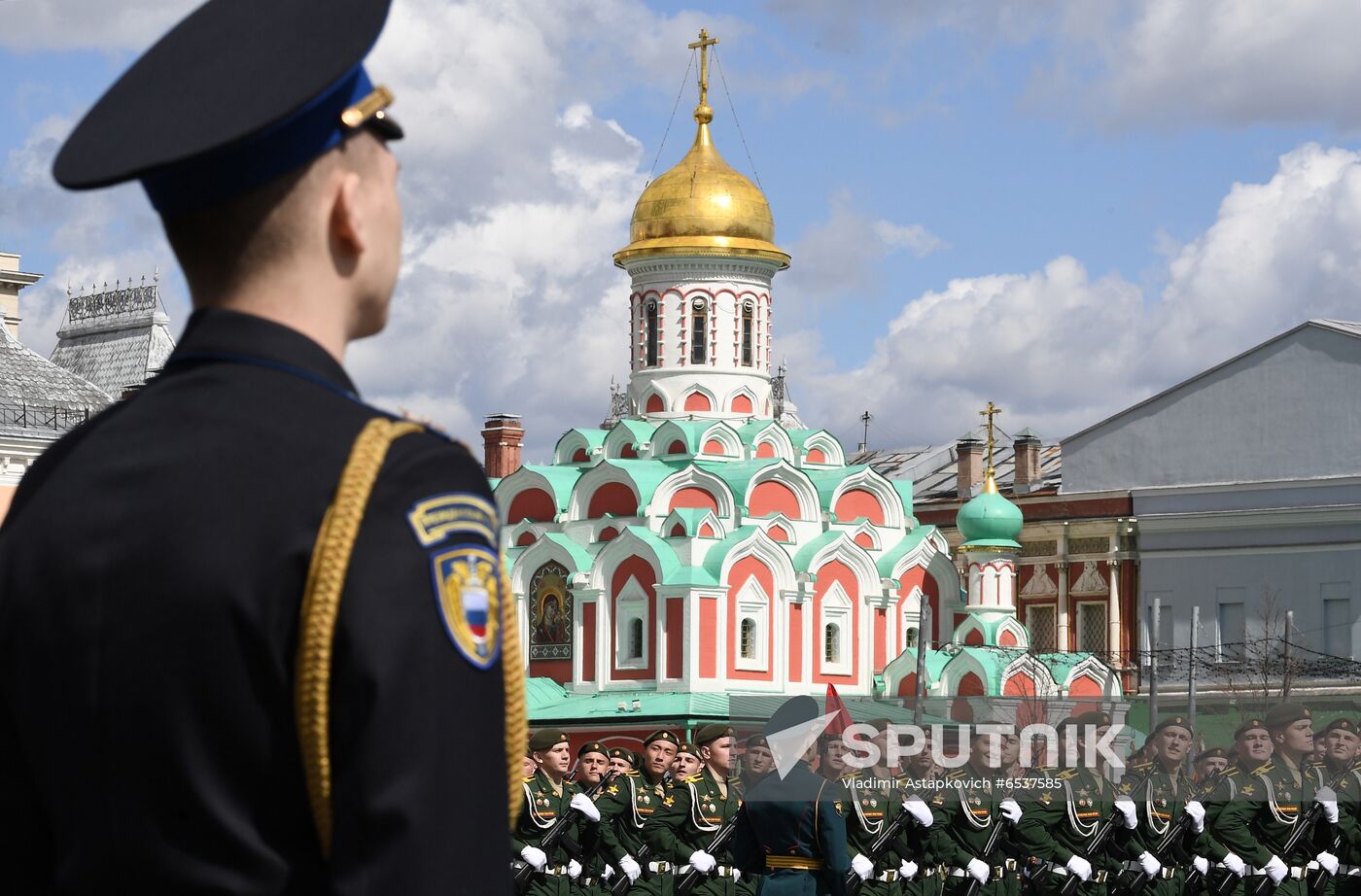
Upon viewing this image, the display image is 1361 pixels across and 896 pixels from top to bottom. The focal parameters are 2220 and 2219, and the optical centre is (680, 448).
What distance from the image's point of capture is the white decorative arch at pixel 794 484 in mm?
35062

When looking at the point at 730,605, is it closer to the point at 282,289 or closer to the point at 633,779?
the point at 633,779

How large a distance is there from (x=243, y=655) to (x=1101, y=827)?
11.4m

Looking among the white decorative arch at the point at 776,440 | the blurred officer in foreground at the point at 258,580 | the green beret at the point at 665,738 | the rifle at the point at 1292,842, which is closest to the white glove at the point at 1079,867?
the rifle at the point at 1292,842

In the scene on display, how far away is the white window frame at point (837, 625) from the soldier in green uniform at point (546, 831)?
2254 cm

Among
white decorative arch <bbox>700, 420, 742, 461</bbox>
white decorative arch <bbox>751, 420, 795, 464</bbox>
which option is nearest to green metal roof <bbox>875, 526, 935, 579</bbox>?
white decorative arch <bbox>751, 420, 795, 464</bbox>

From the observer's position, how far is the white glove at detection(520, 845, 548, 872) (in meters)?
11.4

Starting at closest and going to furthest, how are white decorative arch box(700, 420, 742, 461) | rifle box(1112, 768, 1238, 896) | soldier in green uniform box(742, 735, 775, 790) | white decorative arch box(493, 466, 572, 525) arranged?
soldier in green uniform box(742, 735, 775, 790), rifle box(1112, 768, 1238, 896), white decorative arch box(700, 420, 742, 461), white decorative arch box(493, 466, 572, 525)

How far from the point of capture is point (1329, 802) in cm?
1217

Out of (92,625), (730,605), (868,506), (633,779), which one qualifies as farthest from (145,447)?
(868,506)

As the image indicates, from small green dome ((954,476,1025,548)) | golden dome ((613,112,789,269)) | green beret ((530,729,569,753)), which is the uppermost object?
golden dome ((613,112,789,269))

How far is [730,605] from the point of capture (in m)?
33.6

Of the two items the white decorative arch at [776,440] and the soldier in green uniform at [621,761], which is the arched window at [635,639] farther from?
Answer: the soldier in green uniform at [621,761]

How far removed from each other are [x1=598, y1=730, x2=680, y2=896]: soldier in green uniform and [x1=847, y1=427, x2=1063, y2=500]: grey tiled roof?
29369mm

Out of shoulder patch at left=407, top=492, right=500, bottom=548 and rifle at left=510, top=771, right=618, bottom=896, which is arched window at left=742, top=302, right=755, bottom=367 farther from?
shoulder patch at left=407, top=492, right=500, bottom=548
